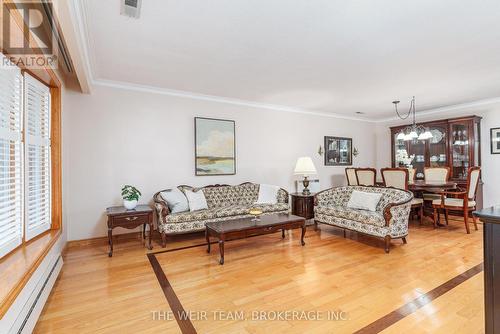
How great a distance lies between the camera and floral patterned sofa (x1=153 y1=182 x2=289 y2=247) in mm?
3783

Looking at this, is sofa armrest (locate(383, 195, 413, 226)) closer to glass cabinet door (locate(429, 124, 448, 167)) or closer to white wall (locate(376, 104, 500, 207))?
glass cabinet door (locate(429, 124, 448, 167))

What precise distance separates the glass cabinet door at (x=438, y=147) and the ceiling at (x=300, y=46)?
1.19 metres

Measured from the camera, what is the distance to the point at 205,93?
4.65m

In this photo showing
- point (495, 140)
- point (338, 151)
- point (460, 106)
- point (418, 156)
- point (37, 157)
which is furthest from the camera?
point (338, 151)

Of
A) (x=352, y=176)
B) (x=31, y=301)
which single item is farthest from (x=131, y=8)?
(x=352, y=176)

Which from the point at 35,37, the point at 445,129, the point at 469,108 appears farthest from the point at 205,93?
the point at 469,108

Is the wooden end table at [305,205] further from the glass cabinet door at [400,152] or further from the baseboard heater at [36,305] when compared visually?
the baseboard heater at [36,305]

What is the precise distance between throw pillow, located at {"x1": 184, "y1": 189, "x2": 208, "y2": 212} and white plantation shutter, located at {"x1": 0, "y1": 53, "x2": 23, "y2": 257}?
6.87ft

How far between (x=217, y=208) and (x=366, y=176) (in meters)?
3.27

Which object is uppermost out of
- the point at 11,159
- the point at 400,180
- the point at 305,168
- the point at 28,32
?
the point at 28,32

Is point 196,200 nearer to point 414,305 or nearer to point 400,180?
point 414,305

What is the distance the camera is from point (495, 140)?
205 inches

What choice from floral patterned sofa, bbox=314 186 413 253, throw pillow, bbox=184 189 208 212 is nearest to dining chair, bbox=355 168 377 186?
floral patterned sofa, bbox=314 186 413 253

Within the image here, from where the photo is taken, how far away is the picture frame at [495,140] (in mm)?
5176
